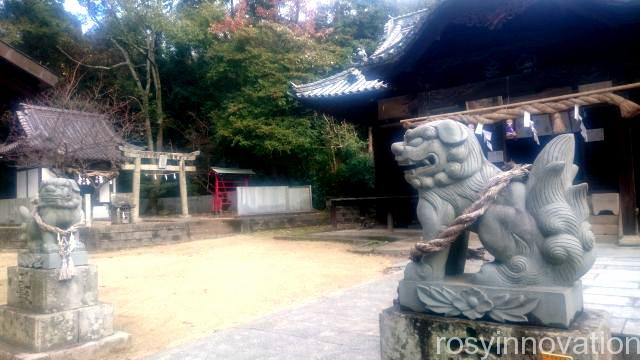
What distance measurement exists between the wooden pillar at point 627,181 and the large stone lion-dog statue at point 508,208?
25.5ft

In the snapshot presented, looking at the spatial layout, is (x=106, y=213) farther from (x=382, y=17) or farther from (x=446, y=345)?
(x=446, y=345)

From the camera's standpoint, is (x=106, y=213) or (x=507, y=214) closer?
(x=507, y=214)

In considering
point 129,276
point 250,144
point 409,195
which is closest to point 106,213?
point 250,144

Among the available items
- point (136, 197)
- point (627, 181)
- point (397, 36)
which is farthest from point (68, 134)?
point (627, 181)

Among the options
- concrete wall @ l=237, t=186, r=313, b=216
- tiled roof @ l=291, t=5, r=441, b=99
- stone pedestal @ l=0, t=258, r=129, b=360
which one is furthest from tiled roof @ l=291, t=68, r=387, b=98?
stone pedestal @ l=0, t=258, r=129, b=360

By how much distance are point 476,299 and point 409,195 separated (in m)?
11.0

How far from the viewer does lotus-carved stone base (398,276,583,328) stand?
1952 mm

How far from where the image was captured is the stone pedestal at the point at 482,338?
1902 mm

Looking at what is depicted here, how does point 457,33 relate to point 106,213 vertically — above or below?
above

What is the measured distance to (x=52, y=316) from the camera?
14.3ft

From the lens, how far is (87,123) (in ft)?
65.1

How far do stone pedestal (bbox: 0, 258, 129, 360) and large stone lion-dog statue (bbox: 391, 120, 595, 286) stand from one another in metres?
3.87

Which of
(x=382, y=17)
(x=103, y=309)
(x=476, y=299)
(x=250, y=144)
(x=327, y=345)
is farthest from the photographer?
(x=382, y=17)

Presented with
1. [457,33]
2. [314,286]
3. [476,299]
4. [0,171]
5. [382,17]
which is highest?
[382,17]
